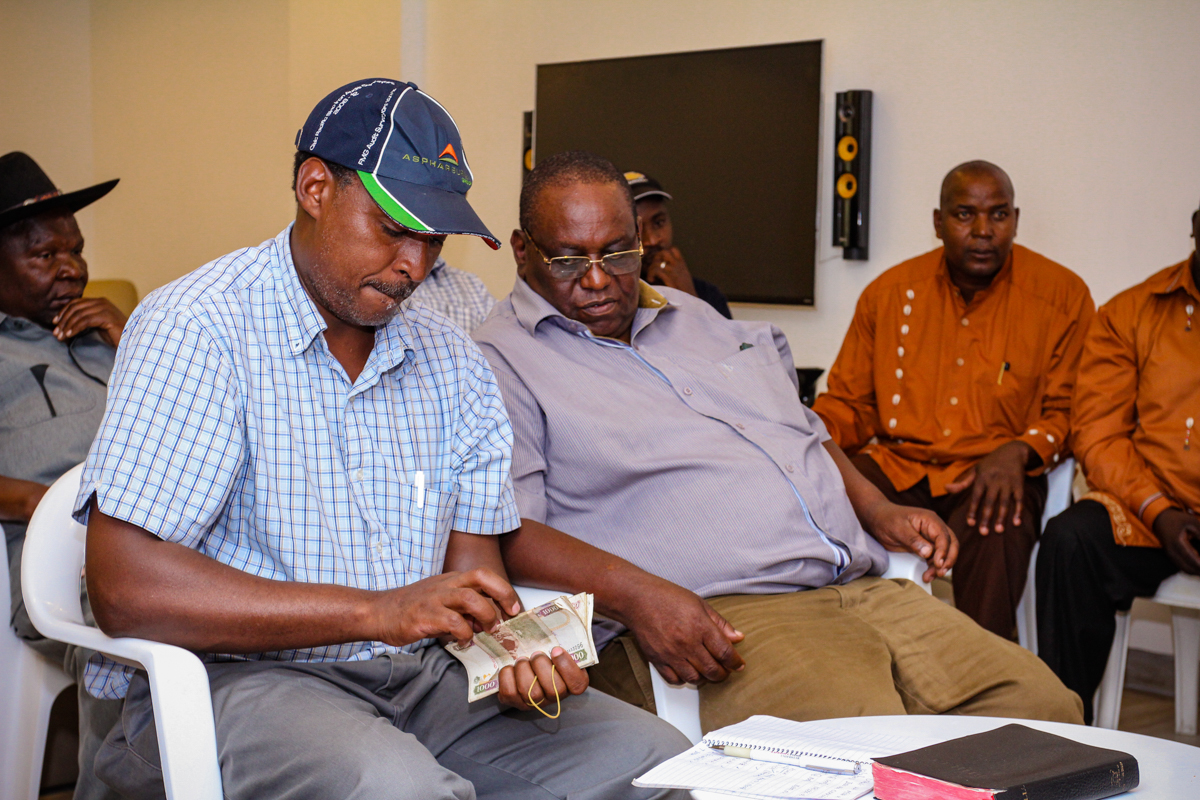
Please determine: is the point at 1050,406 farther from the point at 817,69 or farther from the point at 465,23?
the point at 465,23

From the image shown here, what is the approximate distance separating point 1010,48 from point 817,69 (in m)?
0.76

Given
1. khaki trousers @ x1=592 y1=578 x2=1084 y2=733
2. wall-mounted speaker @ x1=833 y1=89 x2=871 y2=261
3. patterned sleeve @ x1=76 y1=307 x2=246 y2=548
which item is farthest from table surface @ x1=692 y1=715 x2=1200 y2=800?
wall-mounted speaker @ x1=833 y1=89 x2=871 y2=261

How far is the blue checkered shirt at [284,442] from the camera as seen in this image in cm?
145

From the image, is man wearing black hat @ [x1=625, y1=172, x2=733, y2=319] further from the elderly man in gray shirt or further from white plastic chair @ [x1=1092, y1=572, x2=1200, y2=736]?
white plastic chair @ [x1=1092, y1=572, x2=1200, y2=736]

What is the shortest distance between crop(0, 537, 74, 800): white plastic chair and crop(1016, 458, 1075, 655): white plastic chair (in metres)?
2.57

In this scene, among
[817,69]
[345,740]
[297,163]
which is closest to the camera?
[345,740]

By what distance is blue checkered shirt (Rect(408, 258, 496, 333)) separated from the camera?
3402mm

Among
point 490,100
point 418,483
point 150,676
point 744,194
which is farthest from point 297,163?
point 490,100

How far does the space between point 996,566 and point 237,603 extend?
2366 millimetres

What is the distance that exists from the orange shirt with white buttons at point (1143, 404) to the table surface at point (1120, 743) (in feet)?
5.27

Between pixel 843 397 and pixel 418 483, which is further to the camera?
pixel 843 397

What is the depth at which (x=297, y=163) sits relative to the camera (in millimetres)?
1672

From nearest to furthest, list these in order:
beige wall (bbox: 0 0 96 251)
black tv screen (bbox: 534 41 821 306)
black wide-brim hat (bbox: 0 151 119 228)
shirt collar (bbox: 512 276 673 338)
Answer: shirt collar (bbox: 512 276 673 338) < black wide-brim hat (bbox: 0 151 119 228) < black tv screen (bbox: 534 41 821 306) < beige wall (bbox: 0 0 96 251)

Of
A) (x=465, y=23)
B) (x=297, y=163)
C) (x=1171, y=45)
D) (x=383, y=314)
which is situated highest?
(x=465, y=23)
